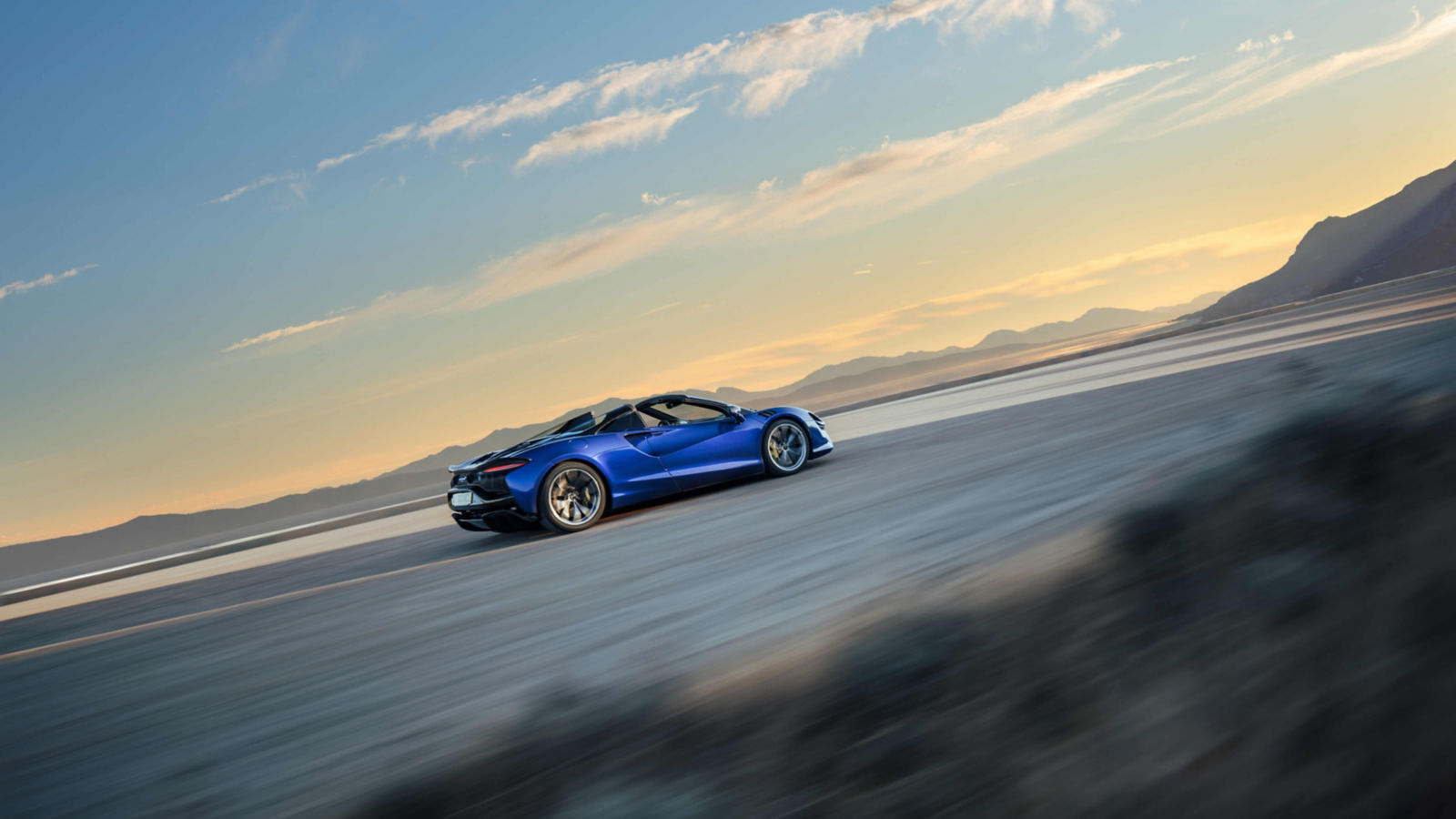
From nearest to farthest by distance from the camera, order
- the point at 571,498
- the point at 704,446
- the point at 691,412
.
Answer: the point at 571,498
the point at 704,446
the point at 691,412

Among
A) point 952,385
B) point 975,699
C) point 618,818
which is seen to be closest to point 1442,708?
point 975,699

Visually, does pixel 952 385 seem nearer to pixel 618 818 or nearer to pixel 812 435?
pixel 812 435

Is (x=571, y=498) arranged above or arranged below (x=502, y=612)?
above

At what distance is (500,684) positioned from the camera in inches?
161

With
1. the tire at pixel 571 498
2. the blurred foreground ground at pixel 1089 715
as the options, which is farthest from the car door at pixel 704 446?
the blurred foreground ground at pixel 1089 715

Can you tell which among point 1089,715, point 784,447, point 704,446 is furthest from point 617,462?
point 1089,715

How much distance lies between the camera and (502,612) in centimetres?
573

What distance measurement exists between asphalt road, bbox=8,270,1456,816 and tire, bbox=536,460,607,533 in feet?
0.80

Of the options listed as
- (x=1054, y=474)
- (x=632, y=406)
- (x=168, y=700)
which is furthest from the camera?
(x=632, y=406)

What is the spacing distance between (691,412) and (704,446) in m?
0.50

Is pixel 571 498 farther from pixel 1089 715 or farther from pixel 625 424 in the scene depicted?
pixel 1089 715

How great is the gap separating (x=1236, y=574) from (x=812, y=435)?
725 centimetres

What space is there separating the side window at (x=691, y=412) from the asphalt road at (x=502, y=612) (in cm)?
85

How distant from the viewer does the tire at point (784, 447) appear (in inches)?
424
